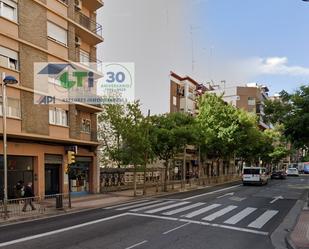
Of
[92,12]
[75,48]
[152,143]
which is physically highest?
[92,12]

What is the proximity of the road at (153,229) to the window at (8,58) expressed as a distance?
997 cm

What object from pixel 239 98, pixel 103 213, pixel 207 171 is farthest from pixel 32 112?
pixel 239 98

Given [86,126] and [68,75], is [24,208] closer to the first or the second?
[68,75]

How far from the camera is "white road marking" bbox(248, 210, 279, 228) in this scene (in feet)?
53.8

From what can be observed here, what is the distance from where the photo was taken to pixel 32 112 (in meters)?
26.1

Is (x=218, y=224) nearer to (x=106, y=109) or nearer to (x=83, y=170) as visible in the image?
(x=83, y=170)

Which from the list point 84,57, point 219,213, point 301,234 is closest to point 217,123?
point 84,57

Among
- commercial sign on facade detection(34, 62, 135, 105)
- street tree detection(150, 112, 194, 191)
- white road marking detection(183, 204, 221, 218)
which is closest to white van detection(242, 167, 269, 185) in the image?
street tree detection(150, 112, 194, 191)

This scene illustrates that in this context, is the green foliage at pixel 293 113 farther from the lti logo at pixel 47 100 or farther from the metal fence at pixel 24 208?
the lti logo at pixel 47 100

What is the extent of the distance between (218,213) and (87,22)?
20.5m

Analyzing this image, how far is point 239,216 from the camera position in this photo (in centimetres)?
1878

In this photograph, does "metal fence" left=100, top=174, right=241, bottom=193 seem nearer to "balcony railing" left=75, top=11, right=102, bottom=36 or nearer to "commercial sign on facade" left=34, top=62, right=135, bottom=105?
"commercial sign on facade" left=34, top=62, right=135, bottom=105

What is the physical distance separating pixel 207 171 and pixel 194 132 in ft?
114

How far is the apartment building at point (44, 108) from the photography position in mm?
24844
